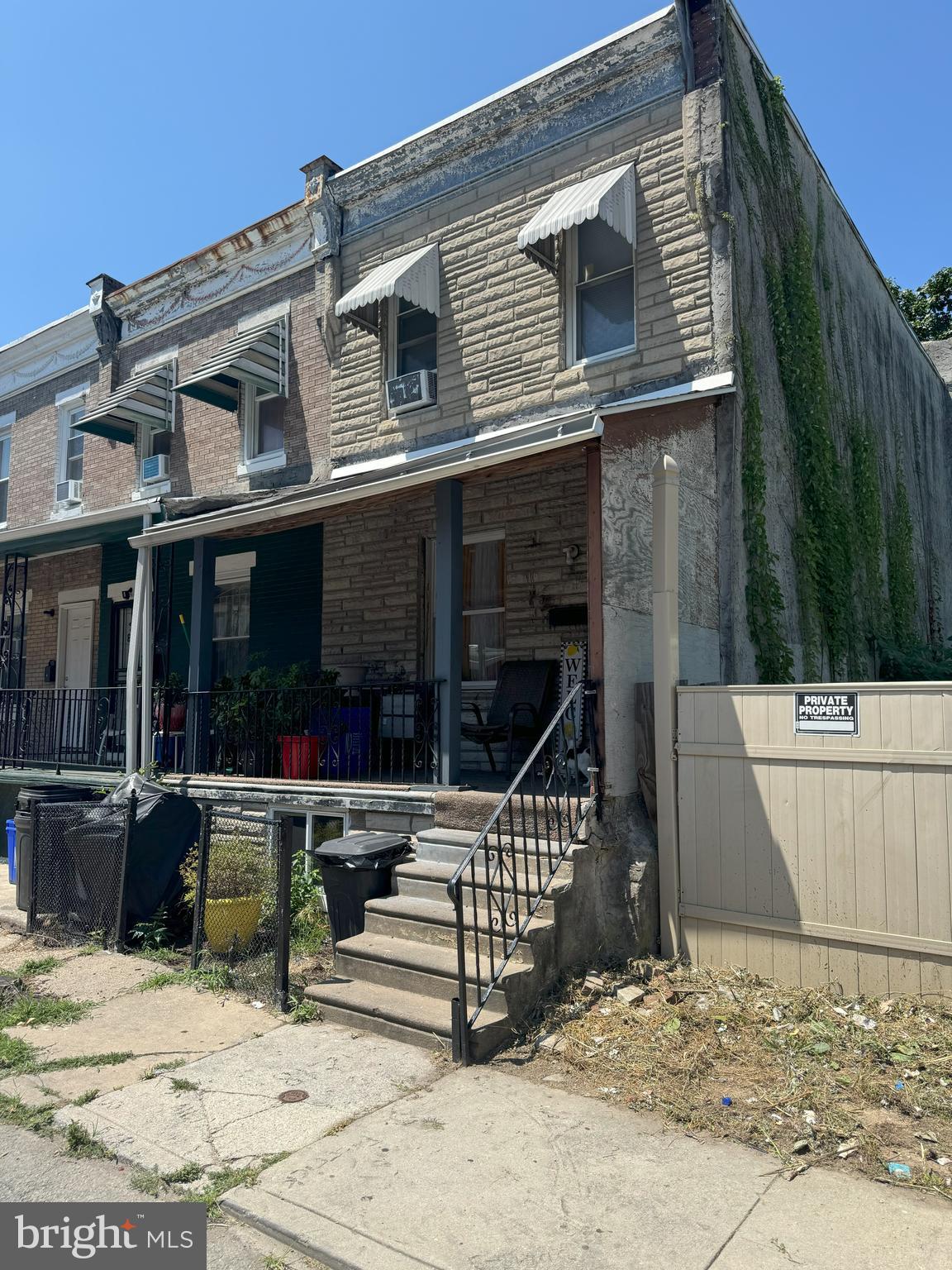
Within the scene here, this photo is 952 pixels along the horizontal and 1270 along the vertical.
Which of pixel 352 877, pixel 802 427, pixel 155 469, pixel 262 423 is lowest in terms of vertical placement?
pixel 352 877

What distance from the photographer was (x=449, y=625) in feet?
22.5

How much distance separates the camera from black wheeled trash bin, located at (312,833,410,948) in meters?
6.05

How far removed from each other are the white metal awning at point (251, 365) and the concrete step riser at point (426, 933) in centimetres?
727

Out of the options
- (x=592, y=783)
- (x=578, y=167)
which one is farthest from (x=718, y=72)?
(x=592, y=783)

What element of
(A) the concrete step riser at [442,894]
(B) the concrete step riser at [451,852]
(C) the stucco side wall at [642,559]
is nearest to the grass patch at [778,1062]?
(A) the concrete step riser at [442,894]

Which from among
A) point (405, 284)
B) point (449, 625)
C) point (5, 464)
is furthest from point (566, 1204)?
point (5, 464)

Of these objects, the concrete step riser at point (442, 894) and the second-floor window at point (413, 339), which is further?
the second-floor window at point (413, 339)

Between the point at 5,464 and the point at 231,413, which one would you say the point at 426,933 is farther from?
the point at 5,464

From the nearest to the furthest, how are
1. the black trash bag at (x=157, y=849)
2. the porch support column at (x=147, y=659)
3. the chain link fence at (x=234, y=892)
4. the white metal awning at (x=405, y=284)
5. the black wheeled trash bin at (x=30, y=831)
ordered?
the chain link fence at (x=234, y=892) < the black trash bag at (x=157, y=849) < the black wheeled trash bin at (x=30, y=831) < the porch support column at (x=147, y=659) < the white metal awning at (x=405, y=284)

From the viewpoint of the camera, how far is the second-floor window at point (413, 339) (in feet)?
31.7

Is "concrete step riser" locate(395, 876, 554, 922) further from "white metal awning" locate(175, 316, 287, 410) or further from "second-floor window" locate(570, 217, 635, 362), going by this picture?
"white metal awning" locate(175, 316, 287, 410)

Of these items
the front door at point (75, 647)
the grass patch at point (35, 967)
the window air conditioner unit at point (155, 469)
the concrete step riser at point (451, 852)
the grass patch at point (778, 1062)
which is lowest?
the grass patch at point (35, 967)

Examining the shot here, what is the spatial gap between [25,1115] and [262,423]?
8.93 metres

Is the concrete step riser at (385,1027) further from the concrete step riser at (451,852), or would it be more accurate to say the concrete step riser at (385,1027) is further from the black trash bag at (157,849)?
the black trash bag at (157,849)
